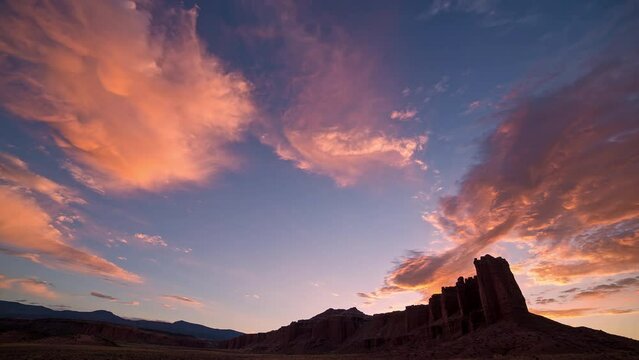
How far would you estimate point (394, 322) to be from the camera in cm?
10019

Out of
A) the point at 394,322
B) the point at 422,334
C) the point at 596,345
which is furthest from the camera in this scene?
the point at 394,322

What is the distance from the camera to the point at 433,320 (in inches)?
3009

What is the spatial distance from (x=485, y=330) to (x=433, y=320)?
23.0 metres

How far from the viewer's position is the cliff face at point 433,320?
187 feet

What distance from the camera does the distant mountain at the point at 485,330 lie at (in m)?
43.9

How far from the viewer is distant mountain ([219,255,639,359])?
4388 cm

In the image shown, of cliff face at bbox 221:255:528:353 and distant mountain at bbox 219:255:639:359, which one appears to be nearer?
distant mountain at bbox 219:255:639:359

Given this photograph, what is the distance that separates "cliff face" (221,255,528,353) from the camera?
56969 millimetres

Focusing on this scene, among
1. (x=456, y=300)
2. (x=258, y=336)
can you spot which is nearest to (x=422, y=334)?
(x=456, y=300)

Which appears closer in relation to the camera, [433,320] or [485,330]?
[485,330]

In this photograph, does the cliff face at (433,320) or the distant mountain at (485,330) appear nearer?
the distant mountain at (485,330)

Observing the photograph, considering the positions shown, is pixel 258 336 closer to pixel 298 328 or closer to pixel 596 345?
pixel 298 328

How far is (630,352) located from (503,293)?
57.5ft

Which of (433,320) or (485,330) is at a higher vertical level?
(433,320)
